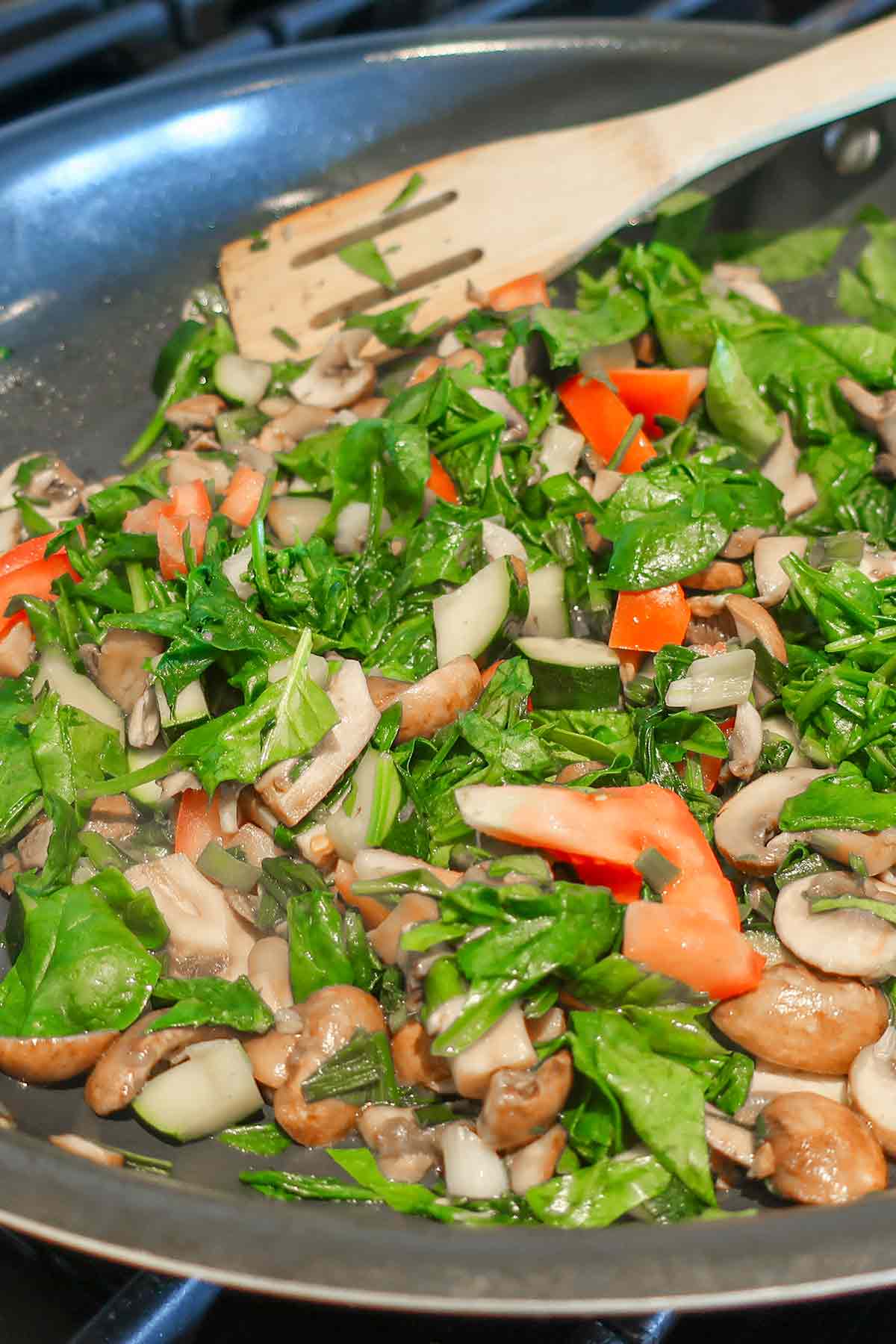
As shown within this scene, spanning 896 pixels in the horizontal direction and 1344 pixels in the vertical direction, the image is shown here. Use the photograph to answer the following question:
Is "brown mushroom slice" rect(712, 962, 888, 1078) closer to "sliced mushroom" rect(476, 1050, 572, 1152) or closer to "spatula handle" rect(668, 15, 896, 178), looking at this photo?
"sliced mushroom" rect(476, 1050, 572, 1152)

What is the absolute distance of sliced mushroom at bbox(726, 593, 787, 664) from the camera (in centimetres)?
237

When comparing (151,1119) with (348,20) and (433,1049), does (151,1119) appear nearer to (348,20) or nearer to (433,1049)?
(433,1049)

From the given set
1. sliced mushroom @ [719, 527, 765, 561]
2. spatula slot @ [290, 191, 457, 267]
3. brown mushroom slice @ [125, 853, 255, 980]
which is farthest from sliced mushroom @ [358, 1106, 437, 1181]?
spatula slot @ [290, 191, 457, 267]

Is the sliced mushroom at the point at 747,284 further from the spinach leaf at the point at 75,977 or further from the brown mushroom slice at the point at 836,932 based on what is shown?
the spinach leaf at the point at 75,977

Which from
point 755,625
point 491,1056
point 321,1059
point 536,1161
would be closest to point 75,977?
point 321,1059

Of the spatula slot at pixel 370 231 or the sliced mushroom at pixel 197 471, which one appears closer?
the sliced mushroom at pixel 197 471

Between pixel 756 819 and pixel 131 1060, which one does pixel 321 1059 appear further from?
pixel 756 819

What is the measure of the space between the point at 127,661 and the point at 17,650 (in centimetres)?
35

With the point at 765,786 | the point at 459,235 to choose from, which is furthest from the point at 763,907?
the point at 459,235

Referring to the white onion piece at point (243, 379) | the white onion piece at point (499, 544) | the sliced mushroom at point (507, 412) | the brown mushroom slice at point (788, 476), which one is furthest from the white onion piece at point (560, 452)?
the white onion piece at point (243, 379)

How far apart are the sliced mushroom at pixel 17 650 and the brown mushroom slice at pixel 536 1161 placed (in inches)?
61.5

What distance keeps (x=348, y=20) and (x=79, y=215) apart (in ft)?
6.68

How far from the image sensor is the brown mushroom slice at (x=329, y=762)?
2180mm

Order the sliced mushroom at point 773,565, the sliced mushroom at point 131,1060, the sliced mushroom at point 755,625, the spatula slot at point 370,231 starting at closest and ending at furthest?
the sliced mushroom at point 131,1060 < the sliced mushroom at point 755,625 < the sliced mushroom at point 773,565 < the spatula slot at point 370,231
